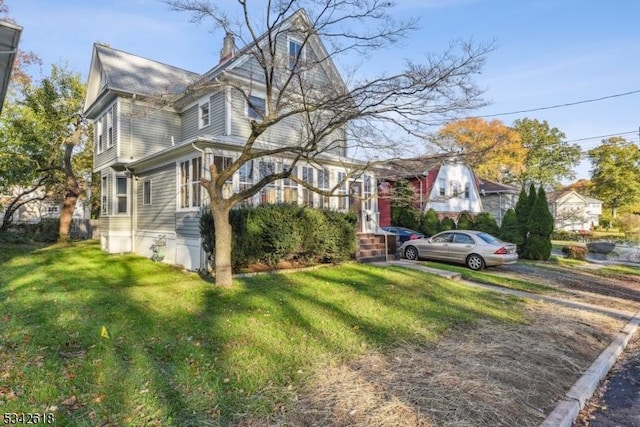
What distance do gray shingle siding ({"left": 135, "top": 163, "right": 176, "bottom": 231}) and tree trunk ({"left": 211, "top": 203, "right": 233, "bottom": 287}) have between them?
487 cm

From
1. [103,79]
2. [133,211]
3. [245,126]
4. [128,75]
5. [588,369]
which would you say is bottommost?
[588,369]

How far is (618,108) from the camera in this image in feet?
65.1

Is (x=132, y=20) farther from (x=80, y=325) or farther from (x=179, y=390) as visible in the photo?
(x=179, y=390)

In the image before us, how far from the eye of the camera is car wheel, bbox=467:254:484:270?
13.3 metres

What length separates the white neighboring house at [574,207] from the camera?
3756 cm

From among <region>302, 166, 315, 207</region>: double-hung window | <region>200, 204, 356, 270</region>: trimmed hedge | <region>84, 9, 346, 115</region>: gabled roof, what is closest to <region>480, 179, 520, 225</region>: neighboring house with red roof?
<region>302, 166, 315, 207</region>: double-hung window

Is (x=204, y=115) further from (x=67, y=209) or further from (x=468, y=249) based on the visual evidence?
(x=468, y=249)

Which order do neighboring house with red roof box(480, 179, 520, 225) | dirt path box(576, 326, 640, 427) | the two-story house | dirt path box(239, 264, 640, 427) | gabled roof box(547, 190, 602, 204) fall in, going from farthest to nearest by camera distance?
gabled roof box(547, 190, 602, 204) → neighboring house with red roof box(480, 179, 520, 225) → the two-story house → dirt path box(576, 326, 640, 427) → dirt path box(239, 264, 640, 427)

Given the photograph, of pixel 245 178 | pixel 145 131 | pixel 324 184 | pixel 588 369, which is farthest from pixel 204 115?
pixel 588 369

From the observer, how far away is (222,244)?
793cm

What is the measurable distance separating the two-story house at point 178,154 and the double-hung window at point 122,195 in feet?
0.17

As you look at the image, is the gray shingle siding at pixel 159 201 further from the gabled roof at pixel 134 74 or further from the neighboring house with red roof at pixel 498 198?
the neighboring house with red roof at pixel 498 198

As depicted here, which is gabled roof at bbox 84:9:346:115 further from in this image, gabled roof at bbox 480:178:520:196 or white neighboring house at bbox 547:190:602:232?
white neighboring house at bbox 547:190:602:232

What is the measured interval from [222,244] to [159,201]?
20.8 feet
